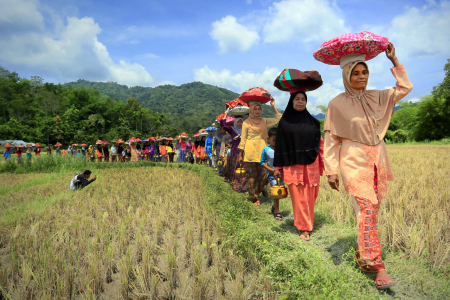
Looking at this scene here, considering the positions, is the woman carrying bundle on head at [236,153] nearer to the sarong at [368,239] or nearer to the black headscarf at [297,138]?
the black headscarf at [297,138]

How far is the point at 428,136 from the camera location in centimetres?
3020

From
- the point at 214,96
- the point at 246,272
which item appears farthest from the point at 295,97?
the point at 214,96

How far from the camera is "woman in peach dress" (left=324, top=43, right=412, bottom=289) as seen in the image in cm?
240

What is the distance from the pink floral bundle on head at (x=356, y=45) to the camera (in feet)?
7.79

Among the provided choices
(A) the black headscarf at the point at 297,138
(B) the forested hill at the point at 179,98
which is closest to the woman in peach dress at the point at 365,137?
(A) the black headscarf at the point at 297,138

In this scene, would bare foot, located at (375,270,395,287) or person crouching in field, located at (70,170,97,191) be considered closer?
bare foot, located at (375,270,395,287)

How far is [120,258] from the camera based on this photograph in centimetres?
289

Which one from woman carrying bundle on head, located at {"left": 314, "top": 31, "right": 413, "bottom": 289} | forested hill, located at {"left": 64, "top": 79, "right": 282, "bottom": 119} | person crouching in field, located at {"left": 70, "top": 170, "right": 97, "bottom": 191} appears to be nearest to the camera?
woman carrying bundle on head, located at {"left": 314, "top": 31, "right": 413, "bottom": 289}

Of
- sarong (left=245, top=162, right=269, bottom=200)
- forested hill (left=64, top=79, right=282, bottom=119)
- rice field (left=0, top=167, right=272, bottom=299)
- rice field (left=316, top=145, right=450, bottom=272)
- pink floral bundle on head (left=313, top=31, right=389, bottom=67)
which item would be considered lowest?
rice field (left=0, top=167, right=272, bottom=299)

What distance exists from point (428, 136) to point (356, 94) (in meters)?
36.5

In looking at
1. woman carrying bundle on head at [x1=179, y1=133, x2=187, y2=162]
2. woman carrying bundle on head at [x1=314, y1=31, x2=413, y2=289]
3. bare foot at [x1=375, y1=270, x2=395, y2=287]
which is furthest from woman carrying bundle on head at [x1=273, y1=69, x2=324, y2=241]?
woman carrying bundle on head at [x1=179, y1=133, x2=187, y2=162]

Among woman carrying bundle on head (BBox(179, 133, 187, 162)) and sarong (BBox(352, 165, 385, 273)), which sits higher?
woman carrying bundle on head (BBox(179, 133, 187, 162))

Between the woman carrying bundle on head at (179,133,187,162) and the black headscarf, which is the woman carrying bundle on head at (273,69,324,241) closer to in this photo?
the black headscarf

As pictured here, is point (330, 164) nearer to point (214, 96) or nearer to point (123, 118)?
point (123, 118)
